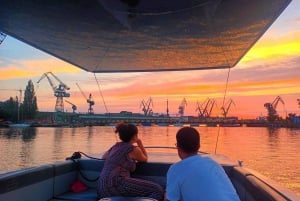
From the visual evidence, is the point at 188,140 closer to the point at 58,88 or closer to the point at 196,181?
the point at 196,181

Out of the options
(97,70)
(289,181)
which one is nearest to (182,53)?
(97,70)

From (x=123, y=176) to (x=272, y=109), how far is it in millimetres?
143082

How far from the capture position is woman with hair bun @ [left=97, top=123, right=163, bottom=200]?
409cm

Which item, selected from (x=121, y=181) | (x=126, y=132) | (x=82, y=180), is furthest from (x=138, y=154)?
(x=82, y=180)

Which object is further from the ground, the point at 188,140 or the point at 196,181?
the point at 188,140

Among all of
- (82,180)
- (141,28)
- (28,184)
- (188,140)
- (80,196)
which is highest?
(141,28)

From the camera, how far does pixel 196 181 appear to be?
7.75 feet

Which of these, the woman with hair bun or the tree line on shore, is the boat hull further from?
the tree line on shore

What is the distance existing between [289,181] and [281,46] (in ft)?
57.9

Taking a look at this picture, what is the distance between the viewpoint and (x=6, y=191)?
3.51 m

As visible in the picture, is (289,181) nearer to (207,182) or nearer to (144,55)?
(144,55)

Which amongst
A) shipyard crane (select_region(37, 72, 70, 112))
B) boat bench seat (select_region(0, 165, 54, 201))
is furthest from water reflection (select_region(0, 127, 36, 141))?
boat bench seat (select_region(0, 165, 54, 201))

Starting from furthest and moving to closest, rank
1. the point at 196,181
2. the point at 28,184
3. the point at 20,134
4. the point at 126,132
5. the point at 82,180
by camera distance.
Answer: the point at 20,134 < the point at 82,180 < the point at 126,132 < the point at 28,184 < the point at 196,181

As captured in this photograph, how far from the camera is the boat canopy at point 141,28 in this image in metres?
3.62
